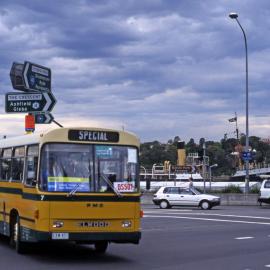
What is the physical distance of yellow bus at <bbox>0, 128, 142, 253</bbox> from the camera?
12.0 meters

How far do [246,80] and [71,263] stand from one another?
31.3m

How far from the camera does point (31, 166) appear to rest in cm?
1270

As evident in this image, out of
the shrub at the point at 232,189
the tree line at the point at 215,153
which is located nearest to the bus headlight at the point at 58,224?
the shrub at the point at 232,189

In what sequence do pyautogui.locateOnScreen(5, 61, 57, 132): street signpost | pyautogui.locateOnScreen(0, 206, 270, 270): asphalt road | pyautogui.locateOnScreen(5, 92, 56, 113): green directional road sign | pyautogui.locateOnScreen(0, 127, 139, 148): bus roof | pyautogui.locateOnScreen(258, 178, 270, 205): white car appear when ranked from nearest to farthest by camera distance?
pyautogui.locateOnScreen(0, 206, 270, 270): asphalt road
pyautogui.locateOnScreen(0, 127, 139, 148): bus roof
pyautogui.locateOnScreen(5, 61, 57, 132): street signpost
pyautogui.locateOnScreen(5, 92, 56, 113): green directional road sign
pyautogui.locateOnScreen(258, 178, 270, 205): white car

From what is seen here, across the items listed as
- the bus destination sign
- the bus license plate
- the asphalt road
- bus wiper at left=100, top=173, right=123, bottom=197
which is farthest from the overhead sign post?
the bus license plate

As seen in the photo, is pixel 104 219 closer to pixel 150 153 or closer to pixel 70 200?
pixel 70 200

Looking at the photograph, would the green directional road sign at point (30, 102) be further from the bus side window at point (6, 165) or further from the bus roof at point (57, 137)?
the bus roof at point (57, 137)

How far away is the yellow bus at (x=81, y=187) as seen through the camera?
11984 millimetres

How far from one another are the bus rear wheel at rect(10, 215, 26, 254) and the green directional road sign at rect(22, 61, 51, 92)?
3.97 m

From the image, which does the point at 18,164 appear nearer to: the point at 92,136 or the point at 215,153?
the point at 92,136

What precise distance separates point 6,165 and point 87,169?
3265 millimetres

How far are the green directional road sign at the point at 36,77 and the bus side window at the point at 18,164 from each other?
104 inches

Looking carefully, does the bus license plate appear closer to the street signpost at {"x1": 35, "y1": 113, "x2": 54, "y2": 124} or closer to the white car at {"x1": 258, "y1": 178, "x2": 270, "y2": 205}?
the street signpost at {"x1": 35, "y1": 113, "x2": 54, "y2": 124}

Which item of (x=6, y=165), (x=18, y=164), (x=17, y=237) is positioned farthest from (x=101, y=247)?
(x=6, y=165)
